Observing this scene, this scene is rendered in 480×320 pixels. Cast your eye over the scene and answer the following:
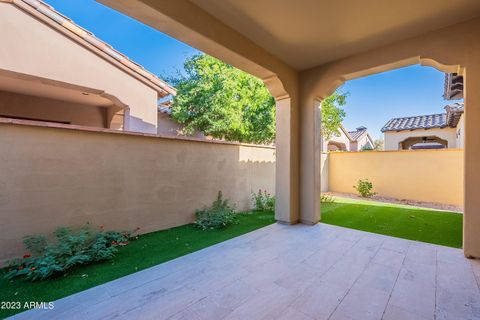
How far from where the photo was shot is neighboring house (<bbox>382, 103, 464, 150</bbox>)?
1085 cm

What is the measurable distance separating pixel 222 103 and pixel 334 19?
4718 mm

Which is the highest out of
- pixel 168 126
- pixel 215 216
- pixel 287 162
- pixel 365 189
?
pixel 168 126

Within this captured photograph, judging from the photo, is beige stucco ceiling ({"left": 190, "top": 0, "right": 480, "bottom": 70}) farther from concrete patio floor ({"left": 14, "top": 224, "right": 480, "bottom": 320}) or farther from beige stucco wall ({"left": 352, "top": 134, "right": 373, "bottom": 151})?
beige stucco wall ({"left": 352, "top": 134, "right": 373, "bottom": 151})

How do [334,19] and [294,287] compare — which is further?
[334,19]

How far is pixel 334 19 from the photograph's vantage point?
8.99 ft

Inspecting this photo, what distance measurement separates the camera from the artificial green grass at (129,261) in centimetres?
202

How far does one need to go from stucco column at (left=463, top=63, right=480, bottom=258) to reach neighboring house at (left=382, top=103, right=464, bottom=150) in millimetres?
9810

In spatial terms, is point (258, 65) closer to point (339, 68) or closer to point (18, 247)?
point (339, 68)

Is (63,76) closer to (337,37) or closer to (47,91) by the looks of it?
(47,91)

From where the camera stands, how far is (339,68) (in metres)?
3.84

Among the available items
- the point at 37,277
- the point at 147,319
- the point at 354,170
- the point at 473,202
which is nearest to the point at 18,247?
the point at 37,277

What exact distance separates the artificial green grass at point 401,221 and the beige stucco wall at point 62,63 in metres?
5.45

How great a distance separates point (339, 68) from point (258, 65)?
1.53m

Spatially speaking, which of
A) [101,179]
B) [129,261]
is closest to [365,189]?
[129,261]
